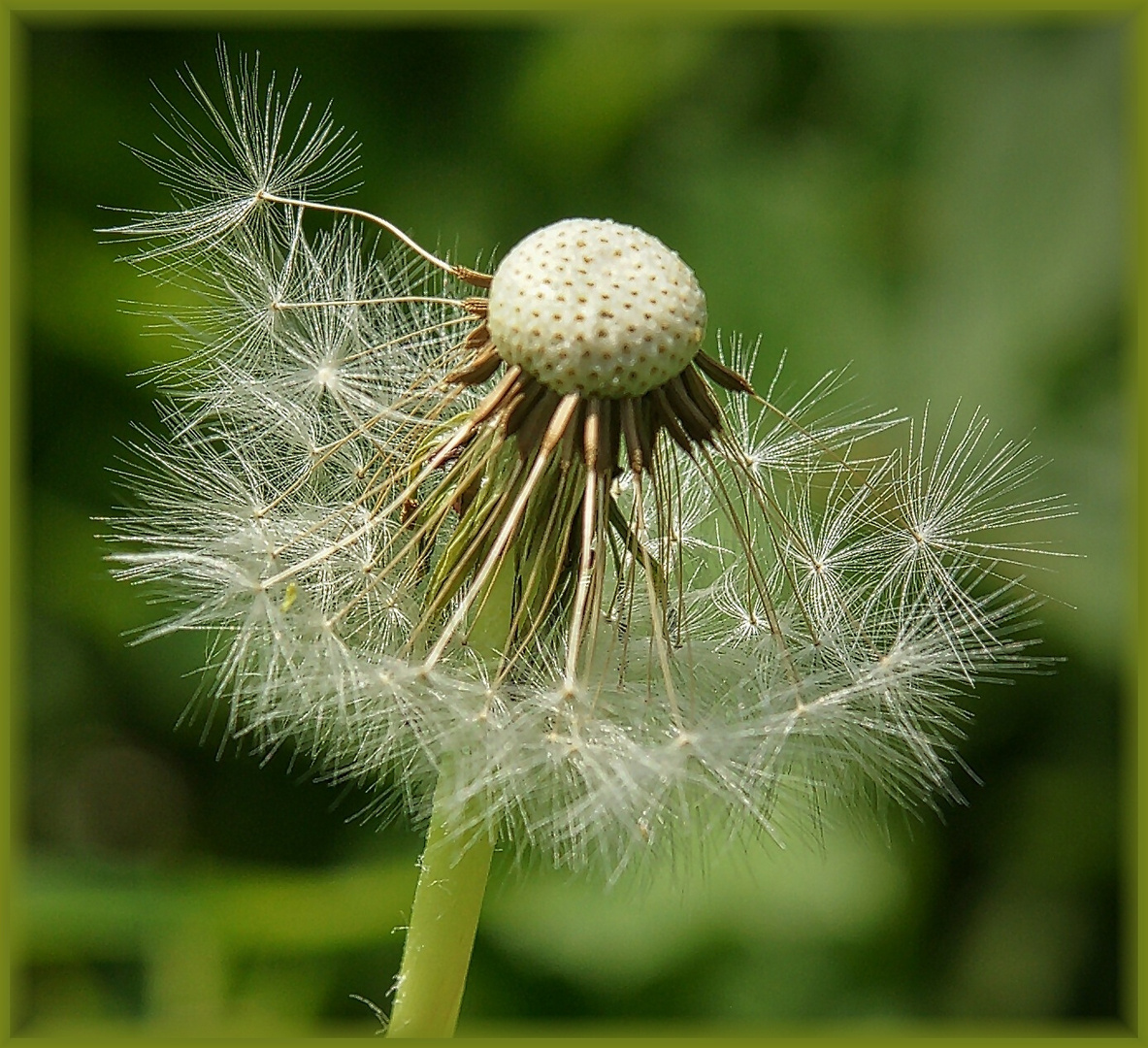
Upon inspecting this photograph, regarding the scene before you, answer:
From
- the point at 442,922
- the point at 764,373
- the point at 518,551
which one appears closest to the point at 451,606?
the point at 518,551

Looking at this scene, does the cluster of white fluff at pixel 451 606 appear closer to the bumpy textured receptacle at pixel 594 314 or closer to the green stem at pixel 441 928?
the green stem at pixel 441 928

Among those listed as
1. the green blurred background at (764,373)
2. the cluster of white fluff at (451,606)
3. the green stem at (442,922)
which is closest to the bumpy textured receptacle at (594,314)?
the cluster of white fluff at (451,606)

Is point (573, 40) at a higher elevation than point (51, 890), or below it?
higher

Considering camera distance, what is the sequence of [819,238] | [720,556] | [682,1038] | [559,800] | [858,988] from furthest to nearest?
[819,238], [858,988], [720,556], [682,1038], [559,800]

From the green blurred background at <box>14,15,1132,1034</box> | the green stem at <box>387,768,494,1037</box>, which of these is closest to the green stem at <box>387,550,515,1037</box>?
the green stem at <box>387,768,494,1037</box>

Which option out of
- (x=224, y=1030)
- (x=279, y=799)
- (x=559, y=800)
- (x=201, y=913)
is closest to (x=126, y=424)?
(x=279, y=799)

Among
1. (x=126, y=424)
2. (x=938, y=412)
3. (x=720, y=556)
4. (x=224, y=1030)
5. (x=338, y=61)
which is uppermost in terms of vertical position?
(x=338, y=61)

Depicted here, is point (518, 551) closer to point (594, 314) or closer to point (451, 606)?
point (451, 606)

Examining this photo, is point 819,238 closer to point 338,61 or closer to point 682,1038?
point 338,61
